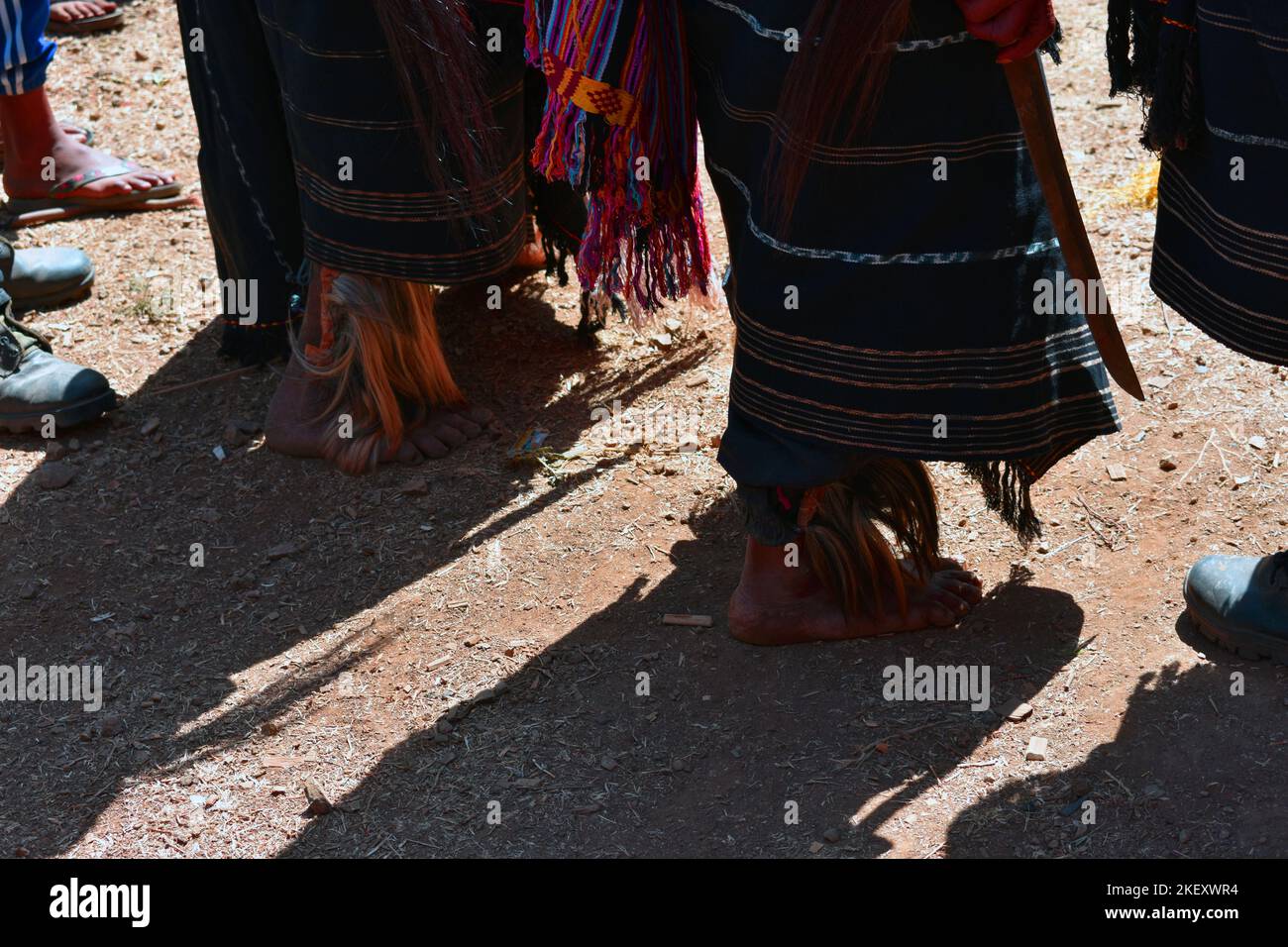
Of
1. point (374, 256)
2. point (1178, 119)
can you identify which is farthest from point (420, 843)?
point (1178, 119)

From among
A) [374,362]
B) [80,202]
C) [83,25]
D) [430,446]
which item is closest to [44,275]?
[80,202]

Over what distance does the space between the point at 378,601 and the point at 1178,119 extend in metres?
1.74

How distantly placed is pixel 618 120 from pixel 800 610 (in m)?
0.95

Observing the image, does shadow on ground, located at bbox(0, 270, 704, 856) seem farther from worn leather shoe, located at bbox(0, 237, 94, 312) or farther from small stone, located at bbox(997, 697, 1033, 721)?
small stone, located at bbox(997, 697, 1033, 721)

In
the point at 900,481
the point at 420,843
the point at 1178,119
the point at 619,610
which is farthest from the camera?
the point at 619,610

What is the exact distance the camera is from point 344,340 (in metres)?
Answer: 3.04

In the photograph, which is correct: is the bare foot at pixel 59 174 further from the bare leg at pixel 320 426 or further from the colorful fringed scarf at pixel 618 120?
the colorful fringed scarf at pixel 618 120

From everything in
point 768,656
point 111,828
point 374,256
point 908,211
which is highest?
point 908,211

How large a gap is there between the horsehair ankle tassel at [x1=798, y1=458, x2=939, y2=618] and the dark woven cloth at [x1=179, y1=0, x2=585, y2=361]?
3.04 ft

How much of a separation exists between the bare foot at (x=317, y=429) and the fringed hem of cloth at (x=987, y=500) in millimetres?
928

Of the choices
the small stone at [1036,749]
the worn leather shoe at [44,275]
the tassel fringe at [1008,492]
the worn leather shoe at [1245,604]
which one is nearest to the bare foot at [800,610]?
the tassel fringe at [1008,492]

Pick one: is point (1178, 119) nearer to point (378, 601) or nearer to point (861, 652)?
point (861, 652)

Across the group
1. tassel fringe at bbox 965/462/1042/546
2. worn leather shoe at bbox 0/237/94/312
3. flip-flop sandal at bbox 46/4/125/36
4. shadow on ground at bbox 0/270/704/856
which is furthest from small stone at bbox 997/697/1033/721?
flip-flop sandal at bbox 46/4/125/36

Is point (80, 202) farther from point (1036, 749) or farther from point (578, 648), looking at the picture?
point (1036, 749)
